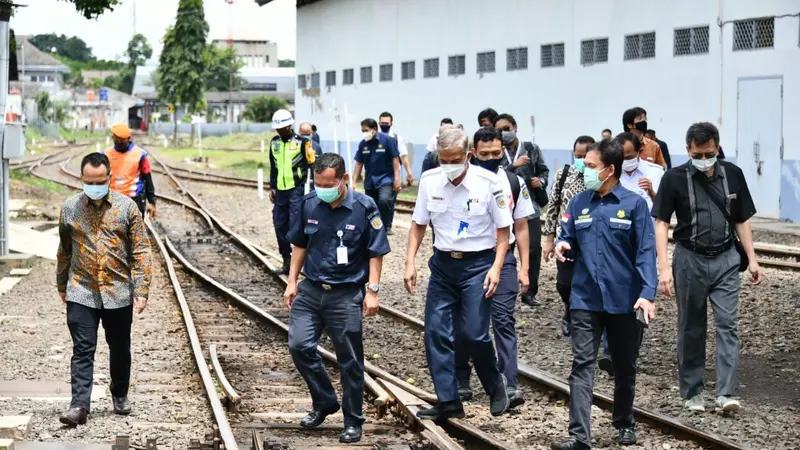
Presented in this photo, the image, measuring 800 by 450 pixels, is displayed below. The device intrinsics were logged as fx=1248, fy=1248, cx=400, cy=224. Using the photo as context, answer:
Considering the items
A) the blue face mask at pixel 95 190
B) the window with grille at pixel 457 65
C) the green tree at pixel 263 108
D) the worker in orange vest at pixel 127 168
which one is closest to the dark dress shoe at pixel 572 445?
the blue face mask at pixel 95 190

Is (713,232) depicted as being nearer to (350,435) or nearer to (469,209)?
(469,209)

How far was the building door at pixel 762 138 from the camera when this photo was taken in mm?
24750

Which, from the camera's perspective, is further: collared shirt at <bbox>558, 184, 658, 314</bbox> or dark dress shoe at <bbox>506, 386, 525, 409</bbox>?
dark dress shoe at <bbox>506, 386, 525, 409</bbox>

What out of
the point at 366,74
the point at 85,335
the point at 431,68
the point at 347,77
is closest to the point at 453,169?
the point at 85,335

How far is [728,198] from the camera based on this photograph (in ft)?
28.8

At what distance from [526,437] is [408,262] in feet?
4.67

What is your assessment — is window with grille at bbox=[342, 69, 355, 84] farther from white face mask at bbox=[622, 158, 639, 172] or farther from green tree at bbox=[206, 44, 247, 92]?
green tree at bbox=[206, 44, 247, 92]

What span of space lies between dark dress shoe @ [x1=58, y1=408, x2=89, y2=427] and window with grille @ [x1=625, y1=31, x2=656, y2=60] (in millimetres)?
21558

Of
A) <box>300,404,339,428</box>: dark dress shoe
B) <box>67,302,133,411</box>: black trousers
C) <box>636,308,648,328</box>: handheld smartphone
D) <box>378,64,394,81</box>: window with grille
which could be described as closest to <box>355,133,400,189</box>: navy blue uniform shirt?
<box>67,302,133,411</box>: black trousers

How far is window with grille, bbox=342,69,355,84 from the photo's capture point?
4562 centimetres

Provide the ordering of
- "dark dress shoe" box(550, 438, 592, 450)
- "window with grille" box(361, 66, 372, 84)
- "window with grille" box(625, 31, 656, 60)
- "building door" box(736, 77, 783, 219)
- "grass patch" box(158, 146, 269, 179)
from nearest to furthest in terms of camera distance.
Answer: "dark dress shoe" box(550, 438, 592, 450), "building door" box(736, 77, 783, 219), "window with grille" box(625, 31, 656, 60), "window with grille" box(361, 66, 372, 84), "grass patch" box(158, 146, 269, 179)

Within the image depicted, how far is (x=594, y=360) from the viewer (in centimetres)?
781

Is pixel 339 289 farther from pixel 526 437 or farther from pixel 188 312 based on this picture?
pixel 188 312

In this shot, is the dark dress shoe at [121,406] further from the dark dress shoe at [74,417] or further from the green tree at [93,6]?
the green tree at [93,6]
